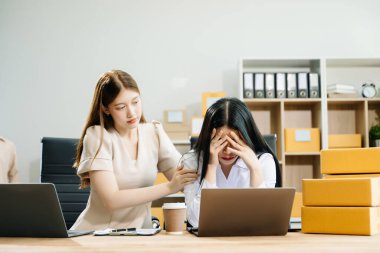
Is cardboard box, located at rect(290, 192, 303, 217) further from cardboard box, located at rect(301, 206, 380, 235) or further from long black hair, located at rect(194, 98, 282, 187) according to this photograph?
cardboard box, located at rect(301, 206, 380, 235)

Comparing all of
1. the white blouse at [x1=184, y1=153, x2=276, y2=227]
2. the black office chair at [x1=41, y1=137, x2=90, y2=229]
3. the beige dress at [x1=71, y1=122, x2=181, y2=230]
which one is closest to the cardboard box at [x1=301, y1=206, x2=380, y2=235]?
the white blouse at [x1=184, y1=153, x2=276, y2=227]

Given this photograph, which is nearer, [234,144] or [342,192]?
[342,192]

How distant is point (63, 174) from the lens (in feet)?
9.47

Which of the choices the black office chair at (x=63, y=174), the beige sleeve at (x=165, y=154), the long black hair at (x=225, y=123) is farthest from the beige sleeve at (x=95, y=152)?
the black office chair at (x=63, y=174)

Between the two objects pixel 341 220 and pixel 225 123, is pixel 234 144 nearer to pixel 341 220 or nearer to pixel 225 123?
pixel 225 123

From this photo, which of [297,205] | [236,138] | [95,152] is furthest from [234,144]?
[297,205]

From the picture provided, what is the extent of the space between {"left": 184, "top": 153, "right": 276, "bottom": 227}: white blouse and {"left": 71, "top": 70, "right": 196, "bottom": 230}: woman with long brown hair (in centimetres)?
11

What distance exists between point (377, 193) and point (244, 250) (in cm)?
48

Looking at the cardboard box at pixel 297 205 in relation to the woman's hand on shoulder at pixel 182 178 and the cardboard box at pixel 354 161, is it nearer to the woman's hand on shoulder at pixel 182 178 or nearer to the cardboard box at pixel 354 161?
the woman's hand on shoulder at pixel 182 178

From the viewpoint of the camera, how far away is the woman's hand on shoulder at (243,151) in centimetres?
175

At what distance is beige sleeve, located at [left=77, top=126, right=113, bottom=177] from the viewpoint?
6.22ft

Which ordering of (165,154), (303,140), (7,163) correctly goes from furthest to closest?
(303,140), (7,163), (165,154)

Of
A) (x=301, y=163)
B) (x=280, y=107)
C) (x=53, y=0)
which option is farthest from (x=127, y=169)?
(x=53, y=0)

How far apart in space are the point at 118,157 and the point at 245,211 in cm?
85
